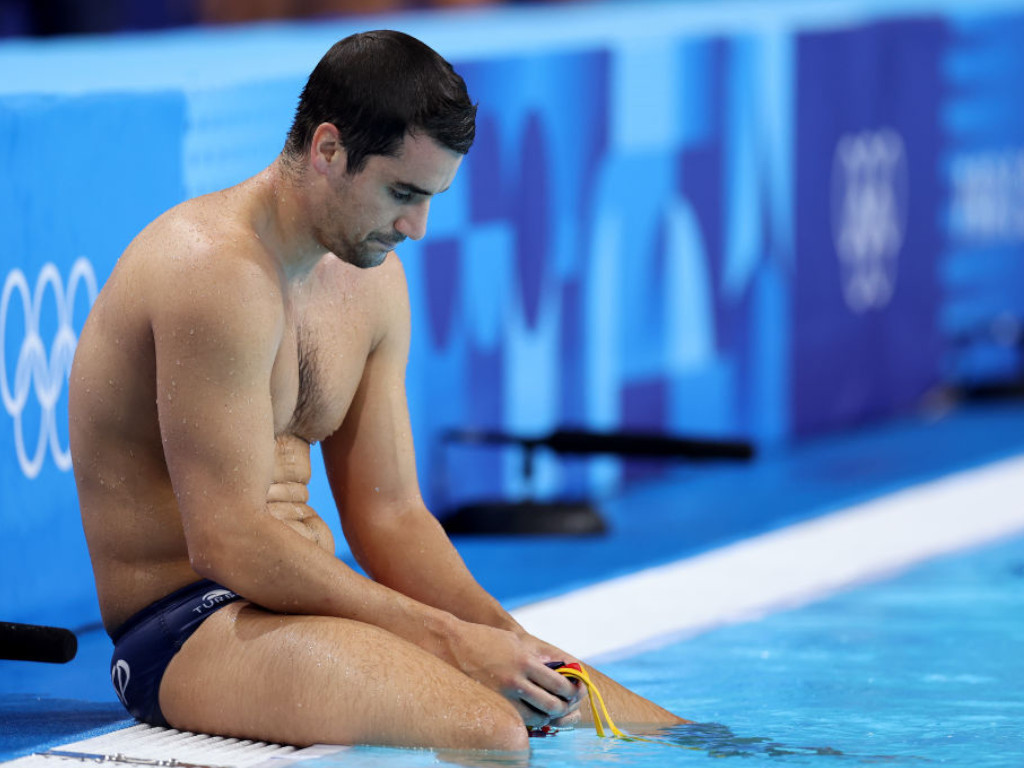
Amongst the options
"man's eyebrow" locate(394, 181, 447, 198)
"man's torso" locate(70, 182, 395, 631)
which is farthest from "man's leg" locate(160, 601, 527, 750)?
"man's eyebrow" locate(394, 181, 447, 198)

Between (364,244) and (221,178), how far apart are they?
5.56ft

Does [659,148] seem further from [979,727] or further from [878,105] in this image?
[979,727]

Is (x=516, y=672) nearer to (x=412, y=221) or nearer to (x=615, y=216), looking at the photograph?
(x=412, y=221)

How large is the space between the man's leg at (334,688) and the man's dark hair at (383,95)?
2.36 feet

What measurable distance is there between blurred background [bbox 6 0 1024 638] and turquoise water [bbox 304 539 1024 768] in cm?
115

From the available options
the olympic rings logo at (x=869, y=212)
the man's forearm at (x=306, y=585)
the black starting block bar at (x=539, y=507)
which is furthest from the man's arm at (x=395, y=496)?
the olympic rings logo at (x=869, y=212)

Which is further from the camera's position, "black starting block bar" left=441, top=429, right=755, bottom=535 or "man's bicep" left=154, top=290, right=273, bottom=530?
"black starting block bar" left=441, top=429, right=755, bottom=535

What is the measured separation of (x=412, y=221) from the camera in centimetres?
314

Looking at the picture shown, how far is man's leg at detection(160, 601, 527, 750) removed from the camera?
311 centimetres

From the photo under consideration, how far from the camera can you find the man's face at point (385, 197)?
3082 millimetres

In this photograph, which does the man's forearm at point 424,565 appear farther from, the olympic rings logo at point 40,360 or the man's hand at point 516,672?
the olympic rings logo at point 40,360

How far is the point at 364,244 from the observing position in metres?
3.16

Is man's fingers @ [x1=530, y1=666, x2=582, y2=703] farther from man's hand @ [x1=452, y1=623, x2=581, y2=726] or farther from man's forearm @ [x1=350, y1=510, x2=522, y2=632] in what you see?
man's forearm @ [x1=350, y1=510, x2=522, y2=632]

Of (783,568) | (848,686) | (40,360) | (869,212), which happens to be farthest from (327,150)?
(869,212)
